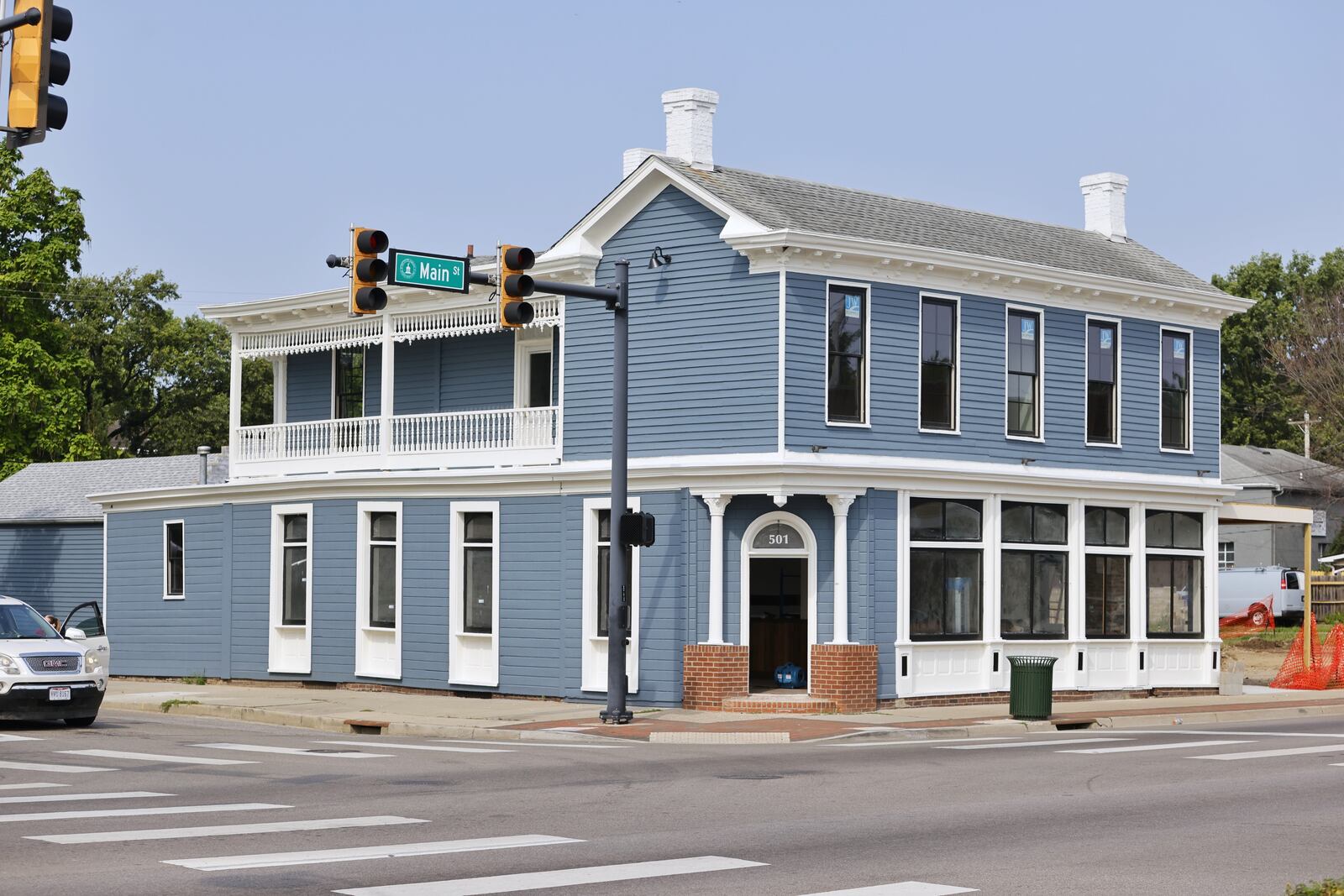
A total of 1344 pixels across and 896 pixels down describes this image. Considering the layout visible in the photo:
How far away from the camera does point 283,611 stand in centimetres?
3170

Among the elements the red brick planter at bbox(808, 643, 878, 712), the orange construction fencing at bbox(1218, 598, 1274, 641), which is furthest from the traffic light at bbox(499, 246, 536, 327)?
the orange construction fencing at bbox(1218, 598, 1274, 641)

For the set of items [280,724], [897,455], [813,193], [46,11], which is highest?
[813,193]

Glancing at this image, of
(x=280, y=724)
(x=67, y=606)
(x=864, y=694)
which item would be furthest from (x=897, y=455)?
(x=67, y=606)

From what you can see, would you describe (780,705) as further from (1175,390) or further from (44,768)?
(44,768)

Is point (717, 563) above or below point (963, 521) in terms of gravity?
→ below

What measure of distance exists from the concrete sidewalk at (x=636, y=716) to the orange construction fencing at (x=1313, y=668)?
1.50 m

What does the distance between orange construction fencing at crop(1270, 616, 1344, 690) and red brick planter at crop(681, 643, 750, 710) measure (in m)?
13.1

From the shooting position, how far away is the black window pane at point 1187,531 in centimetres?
3108

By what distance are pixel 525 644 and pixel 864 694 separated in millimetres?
5619

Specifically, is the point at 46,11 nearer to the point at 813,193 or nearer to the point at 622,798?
the point at 622,798

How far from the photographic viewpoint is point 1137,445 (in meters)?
30.4

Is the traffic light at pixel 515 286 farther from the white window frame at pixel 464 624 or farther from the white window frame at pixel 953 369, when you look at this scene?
the white window frame at pixel 953 369

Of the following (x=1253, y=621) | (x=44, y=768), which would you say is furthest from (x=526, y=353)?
(x=1253, y=621)

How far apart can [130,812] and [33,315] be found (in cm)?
3694
